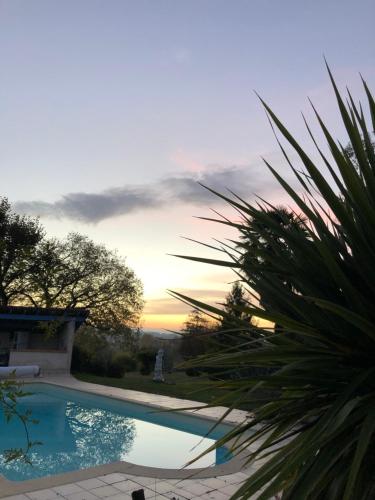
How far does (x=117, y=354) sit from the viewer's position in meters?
23.8

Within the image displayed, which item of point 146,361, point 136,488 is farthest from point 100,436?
point 146,361

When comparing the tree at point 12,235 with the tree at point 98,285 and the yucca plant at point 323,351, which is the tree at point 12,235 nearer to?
the tree at point 98,285

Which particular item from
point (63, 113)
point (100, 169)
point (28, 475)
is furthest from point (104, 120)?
point (28, 475)

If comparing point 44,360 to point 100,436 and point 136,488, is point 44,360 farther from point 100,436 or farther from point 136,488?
point 136,488

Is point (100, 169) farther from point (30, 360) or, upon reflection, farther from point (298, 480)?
point (298, 480)

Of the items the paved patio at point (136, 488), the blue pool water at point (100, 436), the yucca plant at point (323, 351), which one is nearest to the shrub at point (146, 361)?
the blue pool water at point (100, 436)

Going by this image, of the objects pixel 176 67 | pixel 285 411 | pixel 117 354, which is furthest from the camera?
pixel 117 354

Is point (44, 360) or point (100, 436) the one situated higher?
point (44, 360)

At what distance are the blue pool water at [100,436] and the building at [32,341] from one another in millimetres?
5368

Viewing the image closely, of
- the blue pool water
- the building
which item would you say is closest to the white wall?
the building

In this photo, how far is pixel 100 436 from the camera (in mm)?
11664

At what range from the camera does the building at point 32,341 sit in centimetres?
2059

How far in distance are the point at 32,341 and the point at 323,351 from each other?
919 inches

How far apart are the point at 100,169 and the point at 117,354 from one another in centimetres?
1316
